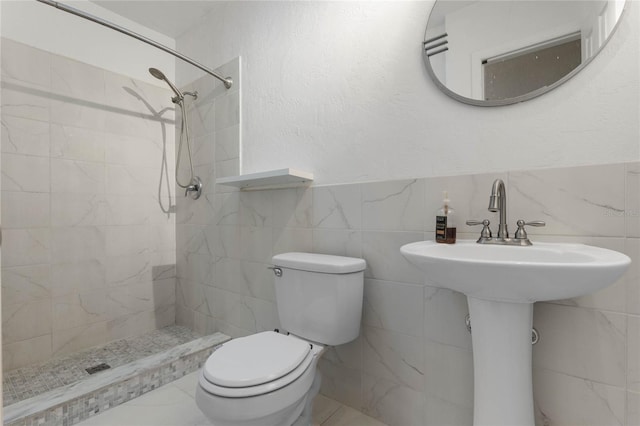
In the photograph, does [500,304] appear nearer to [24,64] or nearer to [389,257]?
[389,257]

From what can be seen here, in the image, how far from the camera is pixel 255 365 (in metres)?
1.12

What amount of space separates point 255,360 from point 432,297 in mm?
701

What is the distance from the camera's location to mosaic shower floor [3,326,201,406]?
1576 millimetres

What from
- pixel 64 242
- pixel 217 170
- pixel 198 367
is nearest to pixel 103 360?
pixel 198 367

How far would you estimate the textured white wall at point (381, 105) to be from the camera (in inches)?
39.3

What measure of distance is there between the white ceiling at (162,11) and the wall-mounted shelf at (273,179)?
123 centimetres

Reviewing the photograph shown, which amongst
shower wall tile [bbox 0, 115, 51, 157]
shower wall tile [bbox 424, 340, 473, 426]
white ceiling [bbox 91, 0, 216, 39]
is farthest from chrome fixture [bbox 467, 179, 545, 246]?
shower wall tile [bbox 0, 115, 51, 157]

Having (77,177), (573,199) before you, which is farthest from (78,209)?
(573,199)

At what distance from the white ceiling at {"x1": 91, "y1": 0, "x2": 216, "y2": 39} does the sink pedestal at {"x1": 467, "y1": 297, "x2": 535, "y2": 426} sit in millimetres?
2303

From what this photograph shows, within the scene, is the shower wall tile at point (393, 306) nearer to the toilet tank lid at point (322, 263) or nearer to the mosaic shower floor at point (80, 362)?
the toilet tank lid at point (322, 263)

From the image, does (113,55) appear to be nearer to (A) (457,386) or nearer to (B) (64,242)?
(B) (64,242)

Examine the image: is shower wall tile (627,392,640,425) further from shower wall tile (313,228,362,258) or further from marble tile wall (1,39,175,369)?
marble tile wall (1,39,175,369)

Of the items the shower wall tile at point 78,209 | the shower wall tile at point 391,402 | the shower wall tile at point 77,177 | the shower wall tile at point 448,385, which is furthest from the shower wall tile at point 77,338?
the shower wall tile at point 448,385

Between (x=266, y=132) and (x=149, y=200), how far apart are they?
1.06 m
